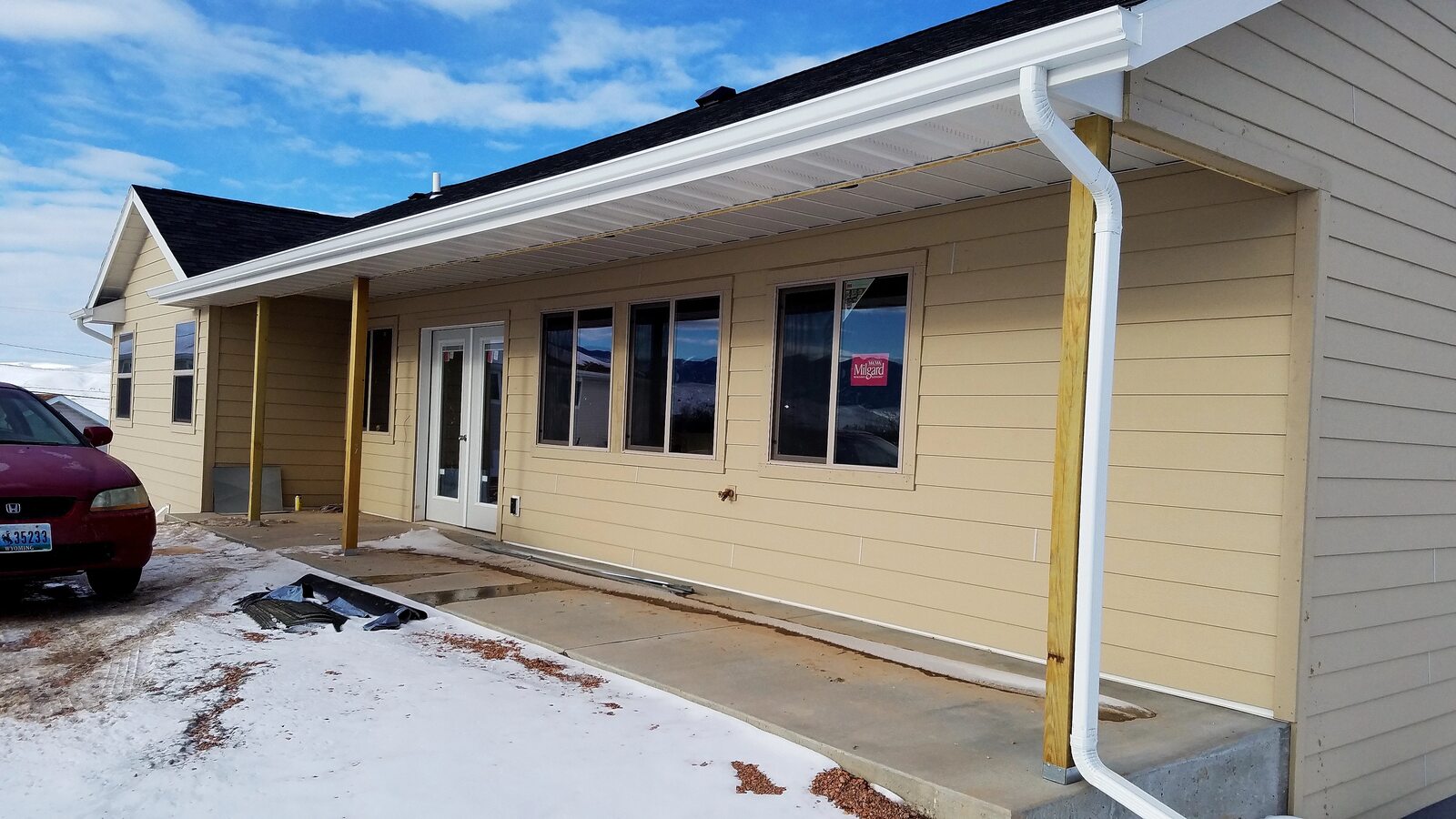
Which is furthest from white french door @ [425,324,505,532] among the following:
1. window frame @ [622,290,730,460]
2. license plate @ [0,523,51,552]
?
license plate @ [0,523,51,552]

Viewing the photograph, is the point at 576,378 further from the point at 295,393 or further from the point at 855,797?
the point at 855,797

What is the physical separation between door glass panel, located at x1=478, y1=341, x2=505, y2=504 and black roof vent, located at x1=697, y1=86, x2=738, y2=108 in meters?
3.04

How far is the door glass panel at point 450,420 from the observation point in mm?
9961

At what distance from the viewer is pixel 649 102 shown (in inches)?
1709

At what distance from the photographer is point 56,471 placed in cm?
563

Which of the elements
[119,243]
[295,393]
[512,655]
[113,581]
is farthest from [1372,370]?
[119,243]

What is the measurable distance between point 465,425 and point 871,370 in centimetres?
522

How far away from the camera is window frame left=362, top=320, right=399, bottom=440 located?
10.7 metres

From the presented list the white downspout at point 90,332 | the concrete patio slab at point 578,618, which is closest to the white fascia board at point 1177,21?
the concrete patio slab at point 578,618

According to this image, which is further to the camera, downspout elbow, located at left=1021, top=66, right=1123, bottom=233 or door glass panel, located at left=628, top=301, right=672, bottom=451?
door glass panel, located at left=628, top=301, right=672, bottom=451

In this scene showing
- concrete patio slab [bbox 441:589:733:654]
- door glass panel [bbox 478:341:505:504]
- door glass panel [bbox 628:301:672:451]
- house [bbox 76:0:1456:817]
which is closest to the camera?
house [bbox 76:0:1456:817]

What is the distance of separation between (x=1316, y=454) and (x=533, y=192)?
4.18m

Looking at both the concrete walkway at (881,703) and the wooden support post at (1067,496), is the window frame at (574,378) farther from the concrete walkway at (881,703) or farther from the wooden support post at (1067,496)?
the wooden support post at (1067,496)

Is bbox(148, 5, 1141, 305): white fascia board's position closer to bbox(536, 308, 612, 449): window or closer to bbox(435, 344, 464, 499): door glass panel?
bbox(536, 308, 612, 449): window
